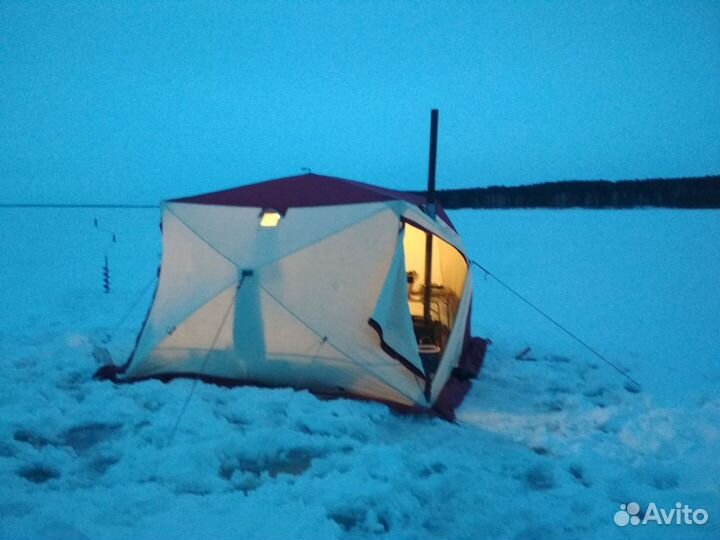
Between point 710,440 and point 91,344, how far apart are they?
7.30 metres

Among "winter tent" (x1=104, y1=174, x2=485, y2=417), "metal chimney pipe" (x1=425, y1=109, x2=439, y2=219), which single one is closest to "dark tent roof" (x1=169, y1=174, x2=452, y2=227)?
"winter tent" (x1=104, y1=174, x2=485, y2=417)

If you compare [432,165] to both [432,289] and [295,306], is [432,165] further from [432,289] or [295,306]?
[295,306]

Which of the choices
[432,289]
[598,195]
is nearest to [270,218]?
[432,289]

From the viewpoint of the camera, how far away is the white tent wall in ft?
18.7

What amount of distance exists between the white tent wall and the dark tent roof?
211 mm

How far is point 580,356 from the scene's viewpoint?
26.3ft

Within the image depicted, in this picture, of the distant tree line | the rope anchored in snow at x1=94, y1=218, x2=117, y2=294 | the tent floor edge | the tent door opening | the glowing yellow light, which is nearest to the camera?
the tent floor edge

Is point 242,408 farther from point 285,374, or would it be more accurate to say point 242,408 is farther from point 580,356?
point 580,356

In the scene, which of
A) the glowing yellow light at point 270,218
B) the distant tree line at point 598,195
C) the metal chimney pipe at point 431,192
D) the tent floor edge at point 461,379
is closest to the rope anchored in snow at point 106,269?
the glowing yellow light at point 270,218

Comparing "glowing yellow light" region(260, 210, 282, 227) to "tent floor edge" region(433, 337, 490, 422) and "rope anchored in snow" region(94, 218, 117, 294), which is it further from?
"rope anchored in snow" region(94, 218, 117, 294)

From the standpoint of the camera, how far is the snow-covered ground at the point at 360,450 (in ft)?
12.0

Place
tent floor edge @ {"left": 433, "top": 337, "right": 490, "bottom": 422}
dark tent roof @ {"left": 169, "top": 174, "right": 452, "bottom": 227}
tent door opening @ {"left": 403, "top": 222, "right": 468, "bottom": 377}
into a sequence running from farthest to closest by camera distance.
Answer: tent door opening @ {"left": 403, "top": 222, "right": 468, "bottom": 377}
dark tent roof @ {"left": 169, "top": 174, "right": 452, "bottom": 227}
tent floor edge @ {"left": 433, "top": 337, "right": 490, "bottom": 422}

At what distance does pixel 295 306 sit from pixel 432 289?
3193 millimetres

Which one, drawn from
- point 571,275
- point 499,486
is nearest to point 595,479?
point 499,486
